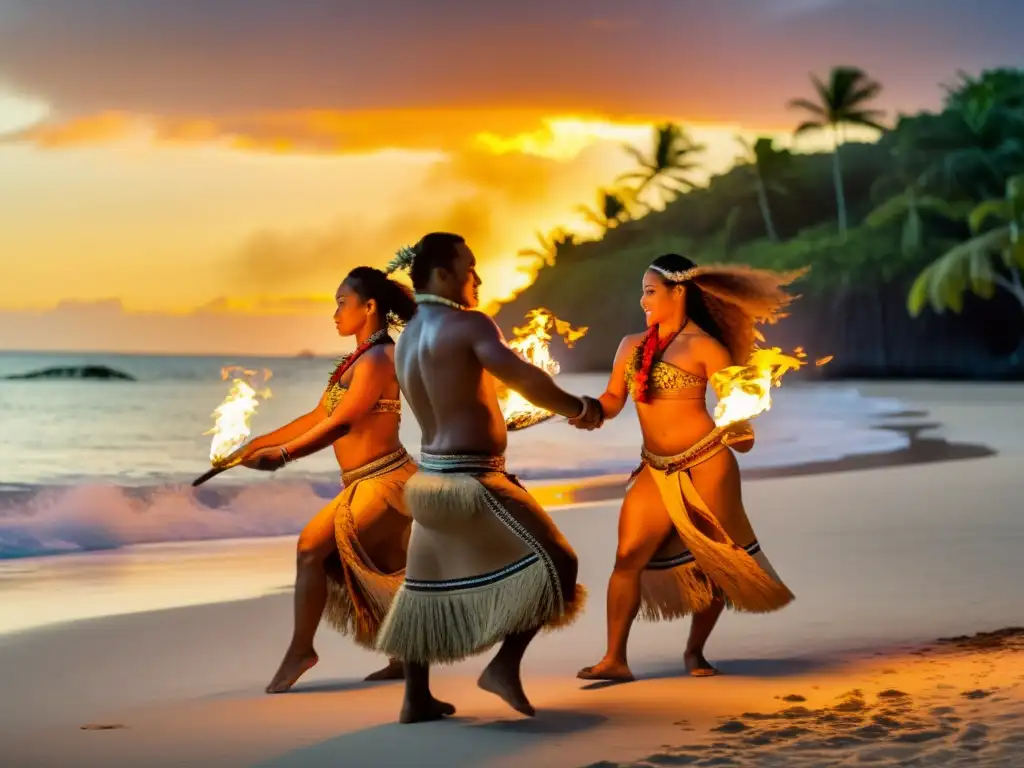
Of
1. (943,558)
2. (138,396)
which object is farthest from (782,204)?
(943,558)

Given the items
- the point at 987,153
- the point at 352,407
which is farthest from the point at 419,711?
the point at 987,153

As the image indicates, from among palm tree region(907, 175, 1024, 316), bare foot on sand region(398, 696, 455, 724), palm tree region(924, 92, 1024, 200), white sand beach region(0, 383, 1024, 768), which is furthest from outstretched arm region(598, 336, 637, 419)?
palm tree region(924, 92, 1024, 200)

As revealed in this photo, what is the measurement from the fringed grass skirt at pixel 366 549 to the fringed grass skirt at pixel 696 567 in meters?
1.05

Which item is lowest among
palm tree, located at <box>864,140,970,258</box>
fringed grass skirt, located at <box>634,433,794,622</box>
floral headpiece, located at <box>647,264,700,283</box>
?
fringed grass skirt, located at <box>634,433,794,622</box>

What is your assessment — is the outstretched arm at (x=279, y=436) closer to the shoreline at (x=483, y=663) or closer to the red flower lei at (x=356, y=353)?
the red flower lei at (x=356, y=353)

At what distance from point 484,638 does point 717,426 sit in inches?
61.5

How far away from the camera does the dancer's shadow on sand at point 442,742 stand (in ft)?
17.1

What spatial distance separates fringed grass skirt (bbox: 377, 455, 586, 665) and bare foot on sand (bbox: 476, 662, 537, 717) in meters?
0.16

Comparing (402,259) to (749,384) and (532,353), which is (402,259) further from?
(749,384)

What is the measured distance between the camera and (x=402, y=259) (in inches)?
235

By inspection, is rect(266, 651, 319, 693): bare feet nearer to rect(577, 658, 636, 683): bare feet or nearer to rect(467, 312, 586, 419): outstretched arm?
rect(577, 658, 636, 683): bare feet

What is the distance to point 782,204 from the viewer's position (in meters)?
86.6

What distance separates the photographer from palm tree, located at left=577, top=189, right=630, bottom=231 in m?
86.4

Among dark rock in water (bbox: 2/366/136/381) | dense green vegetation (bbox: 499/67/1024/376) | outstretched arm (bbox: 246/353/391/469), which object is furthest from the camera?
dark rock in water (bbox: 2/366/136/381)
